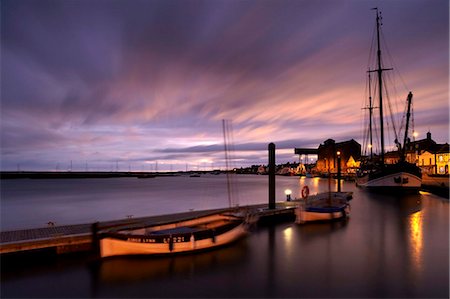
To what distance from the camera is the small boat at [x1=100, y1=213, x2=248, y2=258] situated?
58.8ft

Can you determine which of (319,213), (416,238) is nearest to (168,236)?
(319,213)

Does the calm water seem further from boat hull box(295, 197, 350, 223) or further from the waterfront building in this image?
the waterfront building

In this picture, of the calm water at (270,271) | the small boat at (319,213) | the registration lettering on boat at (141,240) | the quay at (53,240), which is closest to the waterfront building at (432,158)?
the small boat at (319,213)

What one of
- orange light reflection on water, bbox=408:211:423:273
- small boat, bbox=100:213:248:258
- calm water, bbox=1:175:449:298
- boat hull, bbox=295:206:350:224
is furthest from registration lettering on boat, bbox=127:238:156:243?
boat hull, bbox=295:206:350:224

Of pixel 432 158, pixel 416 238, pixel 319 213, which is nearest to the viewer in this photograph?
pixel 416 238

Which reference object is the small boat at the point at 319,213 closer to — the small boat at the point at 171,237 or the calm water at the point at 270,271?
the calm water at the point at 270,271

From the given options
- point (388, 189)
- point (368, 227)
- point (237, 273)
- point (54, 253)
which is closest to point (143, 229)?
point (54, 253)

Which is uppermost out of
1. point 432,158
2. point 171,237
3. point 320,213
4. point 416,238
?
point 432,158

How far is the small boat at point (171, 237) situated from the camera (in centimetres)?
1792

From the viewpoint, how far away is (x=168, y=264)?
17688mm

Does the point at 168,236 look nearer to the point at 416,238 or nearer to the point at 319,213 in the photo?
the point at 319,213

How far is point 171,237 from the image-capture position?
18.8m

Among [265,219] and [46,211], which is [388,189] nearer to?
[265,219]

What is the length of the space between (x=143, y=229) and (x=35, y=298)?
681 centimetres
